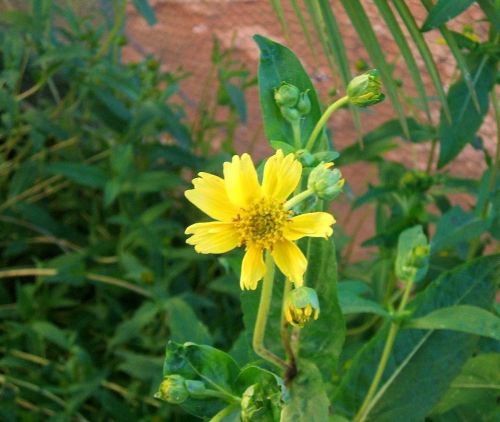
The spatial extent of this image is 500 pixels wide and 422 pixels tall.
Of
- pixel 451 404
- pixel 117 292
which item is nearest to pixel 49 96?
pixel 117 292

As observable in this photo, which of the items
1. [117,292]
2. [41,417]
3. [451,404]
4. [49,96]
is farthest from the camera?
[49,96]

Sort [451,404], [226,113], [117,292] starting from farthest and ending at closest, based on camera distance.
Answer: [226,113] < [117,292] < [451,404]

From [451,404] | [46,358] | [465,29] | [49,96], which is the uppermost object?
[465,29]

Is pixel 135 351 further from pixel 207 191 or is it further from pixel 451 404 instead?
pixel 207 191

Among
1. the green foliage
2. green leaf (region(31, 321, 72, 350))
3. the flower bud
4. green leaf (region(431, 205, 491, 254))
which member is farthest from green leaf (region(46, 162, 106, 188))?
the flower bud

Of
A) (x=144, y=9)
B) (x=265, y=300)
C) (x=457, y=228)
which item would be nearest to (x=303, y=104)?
(x=265, y=300)

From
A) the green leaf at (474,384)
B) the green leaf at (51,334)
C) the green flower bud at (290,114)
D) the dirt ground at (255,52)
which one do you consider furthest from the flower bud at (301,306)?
the dirt ground at (255,52)

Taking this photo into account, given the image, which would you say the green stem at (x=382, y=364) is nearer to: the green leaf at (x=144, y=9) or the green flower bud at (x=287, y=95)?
the green flower bud at (x=287, y=95)

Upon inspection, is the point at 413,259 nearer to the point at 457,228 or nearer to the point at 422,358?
the point at 422,358

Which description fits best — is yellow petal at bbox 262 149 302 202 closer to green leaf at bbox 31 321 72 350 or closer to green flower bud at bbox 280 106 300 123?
green flower bud at bbox 280 106 300 123
